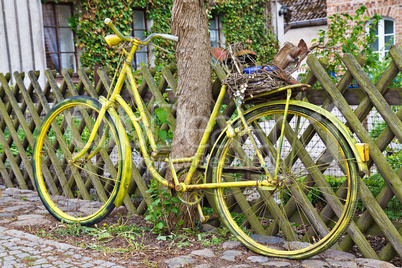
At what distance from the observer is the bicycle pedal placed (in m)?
2.81

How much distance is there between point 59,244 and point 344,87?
6.45ft

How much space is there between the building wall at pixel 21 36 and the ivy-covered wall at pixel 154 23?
100cm

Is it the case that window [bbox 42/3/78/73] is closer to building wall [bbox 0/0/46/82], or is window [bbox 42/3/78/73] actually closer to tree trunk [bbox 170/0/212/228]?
building wall [bbox 0/0/46/82]

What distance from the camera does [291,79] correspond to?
8.17 feet

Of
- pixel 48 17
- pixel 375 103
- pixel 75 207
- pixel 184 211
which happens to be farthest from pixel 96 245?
pixel 48 17

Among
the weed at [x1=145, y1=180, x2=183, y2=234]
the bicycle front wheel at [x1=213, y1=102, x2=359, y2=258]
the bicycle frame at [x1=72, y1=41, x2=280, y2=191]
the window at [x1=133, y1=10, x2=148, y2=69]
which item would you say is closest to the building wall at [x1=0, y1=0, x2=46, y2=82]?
the window at [x1=133, y1=10, x2=148, y2=69]

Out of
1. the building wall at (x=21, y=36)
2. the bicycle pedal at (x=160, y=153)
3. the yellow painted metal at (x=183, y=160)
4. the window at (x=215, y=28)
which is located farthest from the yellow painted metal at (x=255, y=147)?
the window at (x=215, y=28)

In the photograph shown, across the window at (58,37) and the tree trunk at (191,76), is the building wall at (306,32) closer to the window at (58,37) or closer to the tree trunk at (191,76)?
the window at (58,37)

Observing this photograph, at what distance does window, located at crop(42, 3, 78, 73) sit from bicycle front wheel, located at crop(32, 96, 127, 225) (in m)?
4.45

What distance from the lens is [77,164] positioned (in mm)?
3322

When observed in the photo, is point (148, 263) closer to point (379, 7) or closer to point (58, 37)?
point (58, 37)

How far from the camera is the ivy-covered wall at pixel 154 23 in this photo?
8508 mm

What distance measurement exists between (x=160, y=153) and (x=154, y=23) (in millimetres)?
7144

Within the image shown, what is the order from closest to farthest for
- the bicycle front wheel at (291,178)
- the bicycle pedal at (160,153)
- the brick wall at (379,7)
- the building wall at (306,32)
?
the bicycle front wheel at (291,178)
the bicycle pedal at (160,153)
the brick wall at (379,7)
the building wall at (306,32)
